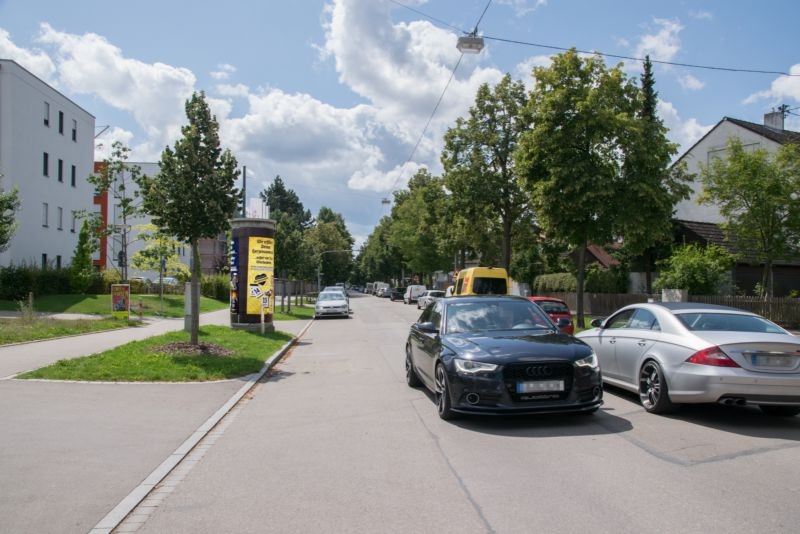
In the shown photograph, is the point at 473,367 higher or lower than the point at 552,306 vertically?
lower

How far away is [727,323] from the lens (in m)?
7.62

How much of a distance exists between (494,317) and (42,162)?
3705cm

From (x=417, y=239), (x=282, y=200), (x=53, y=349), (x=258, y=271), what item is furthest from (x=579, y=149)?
(x=282, y=200)

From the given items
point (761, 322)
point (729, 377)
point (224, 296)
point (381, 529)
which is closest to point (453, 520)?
point (381, 529)

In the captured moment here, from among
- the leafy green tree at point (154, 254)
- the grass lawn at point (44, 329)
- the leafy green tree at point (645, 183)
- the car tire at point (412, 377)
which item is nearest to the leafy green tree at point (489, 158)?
the leafy green tree at point (645, 183)

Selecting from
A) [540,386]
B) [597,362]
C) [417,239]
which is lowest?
[540,386]

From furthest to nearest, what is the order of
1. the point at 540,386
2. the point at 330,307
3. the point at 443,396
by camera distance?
the point at 330,307 → the point at 443,396 → the point at 540,386

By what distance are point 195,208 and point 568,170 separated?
12.9m

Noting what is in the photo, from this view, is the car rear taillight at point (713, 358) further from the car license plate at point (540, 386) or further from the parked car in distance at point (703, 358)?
the car license plate at point (540, 386)

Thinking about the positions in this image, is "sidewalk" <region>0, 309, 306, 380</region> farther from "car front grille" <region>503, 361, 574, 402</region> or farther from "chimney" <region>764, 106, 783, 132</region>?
"chimney" <region>764, 106, 783, 132</region>

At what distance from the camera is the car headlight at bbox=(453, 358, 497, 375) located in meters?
6.80

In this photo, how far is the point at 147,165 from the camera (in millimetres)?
66625

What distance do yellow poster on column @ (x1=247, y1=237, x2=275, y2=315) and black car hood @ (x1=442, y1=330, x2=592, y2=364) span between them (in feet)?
44.1

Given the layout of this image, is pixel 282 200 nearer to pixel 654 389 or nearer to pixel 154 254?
pixel 154 254
